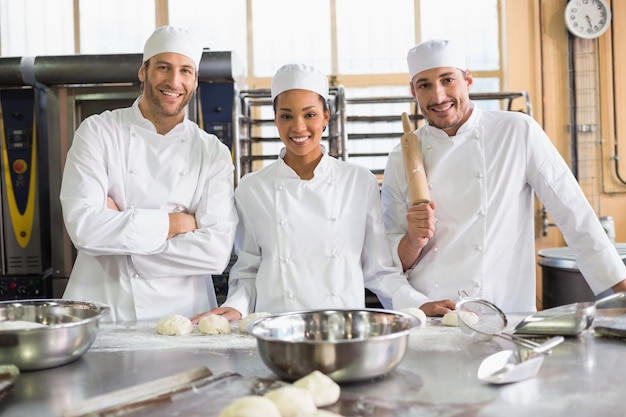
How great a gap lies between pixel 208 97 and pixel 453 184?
2.12 m

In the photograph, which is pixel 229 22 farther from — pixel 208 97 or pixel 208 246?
pixel 208 246

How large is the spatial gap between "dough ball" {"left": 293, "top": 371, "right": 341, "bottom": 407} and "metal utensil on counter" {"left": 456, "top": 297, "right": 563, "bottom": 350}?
58 cm

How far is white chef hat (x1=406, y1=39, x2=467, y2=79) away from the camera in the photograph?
2238 millimetres

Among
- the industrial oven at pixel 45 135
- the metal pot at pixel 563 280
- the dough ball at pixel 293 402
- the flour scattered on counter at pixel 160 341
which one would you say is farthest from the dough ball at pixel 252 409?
the industrial oven at pixel 45 135

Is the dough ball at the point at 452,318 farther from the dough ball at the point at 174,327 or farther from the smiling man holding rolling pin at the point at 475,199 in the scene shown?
the dough ball at the point at 174,327

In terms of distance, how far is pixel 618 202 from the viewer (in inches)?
206

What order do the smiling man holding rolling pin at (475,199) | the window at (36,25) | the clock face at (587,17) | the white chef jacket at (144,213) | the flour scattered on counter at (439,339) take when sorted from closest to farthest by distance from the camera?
1. the flour scattered on counter at (439,339)
2. the white chef jacket at (144,213)
3. the smiling man holding rolling pin at (475,199)
4. the clock face at (587,17)
5. the window at (36,25)

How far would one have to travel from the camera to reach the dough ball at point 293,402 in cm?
101

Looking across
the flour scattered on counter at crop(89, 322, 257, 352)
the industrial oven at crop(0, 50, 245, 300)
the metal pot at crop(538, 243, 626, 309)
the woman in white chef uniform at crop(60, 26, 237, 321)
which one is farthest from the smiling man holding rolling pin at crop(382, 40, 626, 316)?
the industrial oven at crop(0, 50, 245, 300)

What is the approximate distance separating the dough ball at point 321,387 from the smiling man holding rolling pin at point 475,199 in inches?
42.3

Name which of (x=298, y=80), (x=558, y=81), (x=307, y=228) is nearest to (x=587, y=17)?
(x=558, y=81)

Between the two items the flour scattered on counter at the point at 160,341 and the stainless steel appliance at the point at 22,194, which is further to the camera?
the stainless steel appliance at the point at 22,194

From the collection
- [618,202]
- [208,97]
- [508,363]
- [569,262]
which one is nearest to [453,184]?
[508,363]

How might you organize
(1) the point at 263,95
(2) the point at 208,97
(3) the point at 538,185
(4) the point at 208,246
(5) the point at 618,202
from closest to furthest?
(4) the point at 208,246 → (3) the point at 538,185 → (2) the point at 208,97 → (1) the point at 263,95 → (5) the point at 618,202
